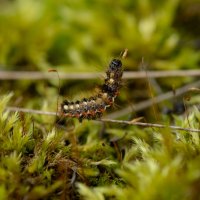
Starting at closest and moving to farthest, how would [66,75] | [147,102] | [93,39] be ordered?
[147,102]
[66,75]
[93,39]

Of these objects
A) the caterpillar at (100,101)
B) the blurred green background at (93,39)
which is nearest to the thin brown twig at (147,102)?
the blurred green background at (93,39)

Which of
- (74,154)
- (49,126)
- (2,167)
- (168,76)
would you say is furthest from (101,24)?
(2,167)

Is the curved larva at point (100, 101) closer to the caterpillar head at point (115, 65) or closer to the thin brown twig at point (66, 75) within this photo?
the caterpillar head at point (115, 65)

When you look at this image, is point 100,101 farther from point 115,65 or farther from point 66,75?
point 66,75

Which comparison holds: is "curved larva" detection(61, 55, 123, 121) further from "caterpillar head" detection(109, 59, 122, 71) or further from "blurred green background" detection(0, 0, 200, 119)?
"blurred green background" detection(0, 0, 200, 119)

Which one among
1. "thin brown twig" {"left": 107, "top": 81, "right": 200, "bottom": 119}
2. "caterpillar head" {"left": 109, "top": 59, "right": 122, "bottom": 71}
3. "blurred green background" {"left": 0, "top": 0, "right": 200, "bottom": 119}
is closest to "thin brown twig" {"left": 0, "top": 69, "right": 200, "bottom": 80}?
"blurred green background" {"left": 0, "top": 0, "right": 200, "bottom": 119}

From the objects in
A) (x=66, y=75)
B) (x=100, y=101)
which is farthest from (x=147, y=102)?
(x=100, y=101)

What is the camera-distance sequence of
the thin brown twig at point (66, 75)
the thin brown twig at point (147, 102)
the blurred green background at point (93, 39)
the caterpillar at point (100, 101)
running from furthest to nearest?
the blurred green background at point (93, 39)
the thin brown twig at point (66, 75)
the thin brown twig at point (147, 102)
the caterpillar at point (100, 101)

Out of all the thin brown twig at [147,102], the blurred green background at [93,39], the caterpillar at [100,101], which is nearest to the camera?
the caterpillar at [100,101]
